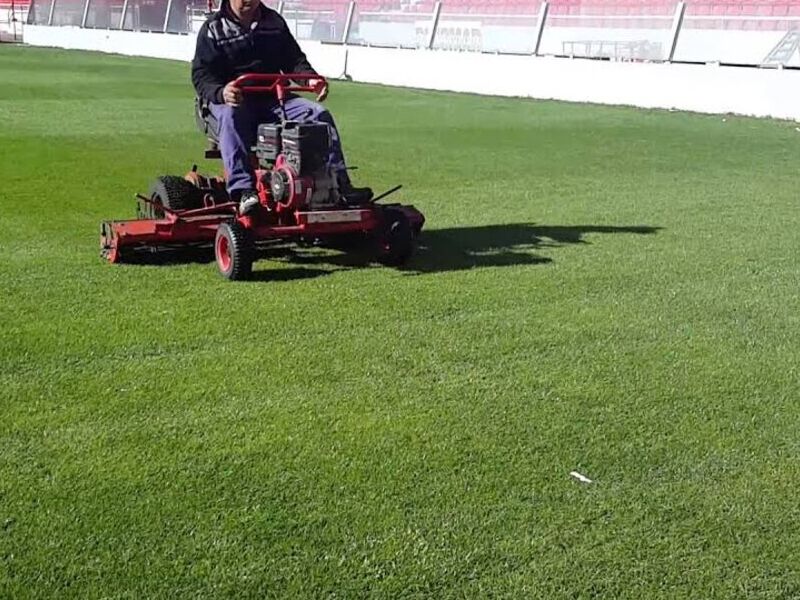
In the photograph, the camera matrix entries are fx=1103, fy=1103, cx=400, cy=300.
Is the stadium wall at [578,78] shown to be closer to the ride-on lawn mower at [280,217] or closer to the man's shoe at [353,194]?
the man's shoe at [353,194]

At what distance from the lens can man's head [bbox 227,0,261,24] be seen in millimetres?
6668

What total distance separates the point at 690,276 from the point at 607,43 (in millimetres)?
15844

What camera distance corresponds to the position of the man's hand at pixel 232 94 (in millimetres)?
6277

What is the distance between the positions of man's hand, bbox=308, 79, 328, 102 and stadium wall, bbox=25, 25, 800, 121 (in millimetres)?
12379

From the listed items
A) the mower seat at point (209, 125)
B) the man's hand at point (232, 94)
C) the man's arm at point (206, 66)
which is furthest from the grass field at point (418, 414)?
the man's arm at point (206, 66)

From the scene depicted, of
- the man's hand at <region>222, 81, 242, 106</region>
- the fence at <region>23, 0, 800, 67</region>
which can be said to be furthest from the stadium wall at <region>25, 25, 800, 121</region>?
the man's hand at <region>222, 81, 242, 106</region>

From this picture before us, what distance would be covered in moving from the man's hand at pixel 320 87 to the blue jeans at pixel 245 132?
0.06 metres

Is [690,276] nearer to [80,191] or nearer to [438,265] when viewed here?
[438,265]

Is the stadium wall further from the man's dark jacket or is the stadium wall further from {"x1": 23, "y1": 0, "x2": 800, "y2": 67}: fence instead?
the man's dark jacket

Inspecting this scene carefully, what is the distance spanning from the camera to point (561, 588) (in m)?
3.01

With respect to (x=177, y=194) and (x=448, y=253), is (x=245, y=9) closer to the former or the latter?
(x=177, y=194)

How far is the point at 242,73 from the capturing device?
6.79 meters

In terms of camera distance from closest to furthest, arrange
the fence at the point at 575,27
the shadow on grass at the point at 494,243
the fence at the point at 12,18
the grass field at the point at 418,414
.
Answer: the grass field at the point at 418,414, the shadow on grass at the point at 494,243, the fence at the point at 575,27, the fence at the point at 12,18

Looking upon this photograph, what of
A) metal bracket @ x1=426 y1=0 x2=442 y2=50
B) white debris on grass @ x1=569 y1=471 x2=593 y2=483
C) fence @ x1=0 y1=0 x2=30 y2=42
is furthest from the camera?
fence @ x1=0 y1=0 x2=30 y2=42
